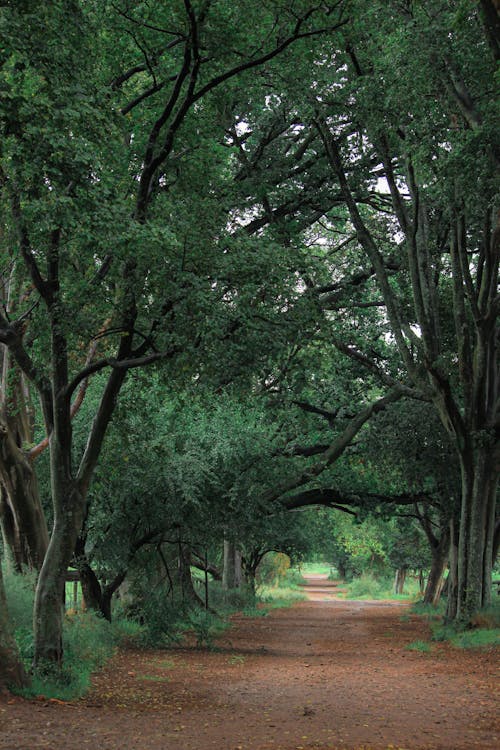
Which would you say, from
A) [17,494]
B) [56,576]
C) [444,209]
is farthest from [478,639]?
[17,494]

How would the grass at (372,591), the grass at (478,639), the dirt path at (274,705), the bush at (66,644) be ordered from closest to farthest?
1. the dirt path at (274,705)
2. the bush at (66,644)
3. the grass at (478,639)
4. the grass at (372,591)

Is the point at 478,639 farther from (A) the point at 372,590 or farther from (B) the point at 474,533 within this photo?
(A) the point at 372,590

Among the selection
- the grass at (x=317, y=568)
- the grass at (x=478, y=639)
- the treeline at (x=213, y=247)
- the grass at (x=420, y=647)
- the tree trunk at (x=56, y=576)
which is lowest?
the grass at (x=317, y=568)

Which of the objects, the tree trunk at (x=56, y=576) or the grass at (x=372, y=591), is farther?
the grass at (x=372, y=591)

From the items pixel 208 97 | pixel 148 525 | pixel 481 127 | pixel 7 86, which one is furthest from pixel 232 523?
pixel 7 86

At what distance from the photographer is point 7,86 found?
7.83m

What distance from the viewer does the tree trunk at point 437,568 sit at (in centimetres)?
3331

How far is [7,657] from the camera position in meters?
8.14

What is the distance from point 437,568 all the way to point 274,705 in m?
26.5

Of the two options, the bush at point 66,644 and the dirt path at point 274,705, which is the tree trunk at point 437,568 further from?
the bush at point 66,644

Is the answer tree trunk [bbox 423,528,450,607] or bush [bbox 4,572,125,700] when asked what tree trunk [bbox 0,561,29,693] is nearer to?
bush [bbox 4,572,125,700]

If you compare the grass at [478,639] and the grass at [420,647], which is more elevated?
the grass at [478,639]

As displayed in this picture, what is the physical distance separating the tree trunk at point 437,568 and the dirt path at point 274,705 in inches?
703

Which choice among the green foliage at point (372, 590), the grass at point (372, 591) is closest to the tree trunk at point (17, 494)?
the grass at point (372, 591)
